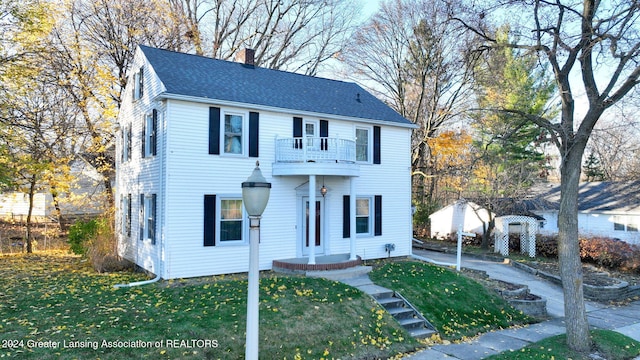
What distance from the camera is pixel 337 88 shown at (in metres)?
17.5

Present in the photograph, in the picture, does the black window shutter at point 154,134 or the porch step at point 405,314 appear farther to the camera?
the black window shutter at point 154,134

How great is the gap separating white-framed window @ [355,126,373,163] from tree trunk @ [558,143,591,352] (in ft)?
25.3

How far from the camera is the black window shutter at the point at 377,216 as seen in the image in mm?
15477

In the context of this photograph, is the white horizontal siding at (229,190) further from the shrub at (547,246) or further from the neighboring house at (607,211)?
the neighboring house at (607,211)

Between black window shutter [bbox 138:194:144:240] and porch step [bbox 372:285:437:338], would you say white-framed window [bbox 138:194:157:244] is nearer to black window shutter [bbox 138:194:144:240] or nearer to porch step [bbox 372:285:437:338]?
black window shutter [bbox 138:194:144:240]

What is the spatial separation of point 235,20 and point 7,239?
1792cm

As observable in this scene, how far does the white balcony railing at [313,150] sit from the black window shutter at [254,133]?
726 mm

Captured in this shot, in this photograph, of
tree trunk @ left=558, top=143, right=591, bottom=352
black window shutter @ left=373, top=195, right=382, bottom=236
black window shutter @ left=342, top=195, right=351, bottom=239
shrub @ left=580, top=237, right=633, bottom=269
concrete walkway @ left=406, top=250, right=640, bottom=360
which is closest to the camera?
tree trunk @ left=558, top=143, right=591, bottom=352

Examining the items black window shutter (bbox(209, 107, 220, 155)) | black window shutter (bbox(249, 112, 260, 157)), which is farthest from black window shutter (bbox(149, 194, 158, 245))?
black window shutter (bbox(249, 112, 260, 157))

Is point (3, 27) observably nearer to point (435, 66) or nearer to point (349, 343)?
point (349, 343)

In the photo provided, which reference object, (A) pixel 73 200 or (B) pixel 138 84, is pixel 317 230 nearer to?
(B) pixel 138 84

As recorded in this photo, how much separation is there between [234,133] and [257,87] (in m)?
2.34

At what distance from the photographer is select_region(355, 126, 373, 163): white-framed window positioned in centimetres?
1534

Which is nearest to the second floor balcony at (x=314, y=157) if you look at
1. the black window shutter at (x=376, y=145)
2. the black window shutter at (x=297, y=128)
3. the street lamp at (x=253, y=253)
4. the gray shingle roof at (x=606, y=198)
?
the black window shutter at (x=297, y=128)
